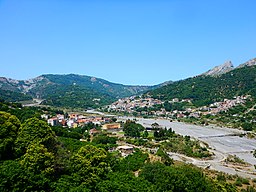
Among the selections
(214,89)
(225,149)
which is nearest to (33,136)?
(225,149)

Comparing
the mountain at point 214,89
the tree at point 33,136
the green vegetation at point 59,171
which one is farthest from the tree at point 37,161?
the mountain at point 214,89

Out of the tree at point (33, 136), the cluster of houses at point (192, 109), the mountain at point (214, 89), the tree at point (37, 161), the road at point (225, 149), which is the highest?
the mountain at point (214, 89)

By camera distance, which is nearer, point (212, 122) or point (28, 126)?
point (28, 126)

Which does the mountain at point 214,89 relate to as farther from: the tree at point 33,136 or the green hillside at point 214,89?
the tree at point 33,136

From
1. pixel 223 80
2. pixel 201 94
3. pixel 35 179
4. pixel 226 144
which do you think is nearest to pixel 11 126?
pixel 35 179

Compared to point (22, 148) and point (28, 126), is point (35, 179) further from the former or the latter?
point (28, 126)

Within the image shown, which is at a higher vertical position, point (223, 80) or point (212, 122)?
point (223, 80)
